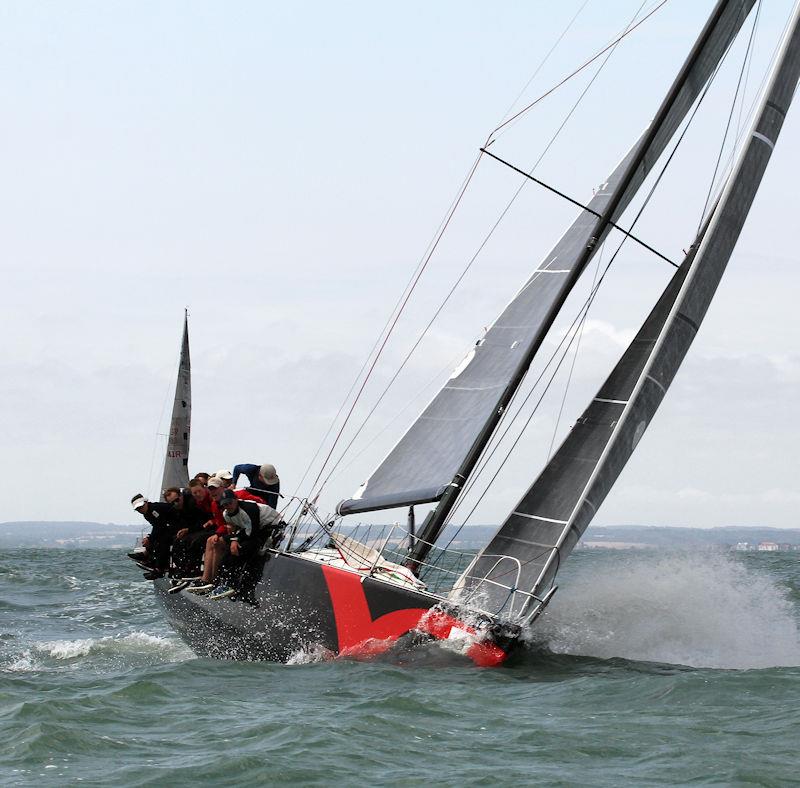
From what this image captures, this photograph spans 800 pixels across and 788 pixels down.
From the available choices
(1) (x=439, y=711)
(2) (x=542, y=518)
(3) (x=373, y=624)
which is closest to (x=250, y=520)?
(3) (x=373, y=624)

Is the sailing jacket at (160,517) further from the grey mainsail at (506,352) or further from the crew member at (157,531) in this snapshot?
the grey mainsail at (506,352)

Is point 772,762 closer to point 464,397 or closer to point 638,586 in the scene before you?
point 464,397

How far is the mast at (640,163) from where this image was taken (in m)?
11.4

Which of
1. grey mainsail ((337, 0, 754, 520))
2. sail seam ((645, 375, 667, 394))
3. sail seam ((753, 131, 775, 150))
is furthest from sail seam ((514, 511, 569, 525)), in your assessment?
sail seam ((753, 131, 775, 150))

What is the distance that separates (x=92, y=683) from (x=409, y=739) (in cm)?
322

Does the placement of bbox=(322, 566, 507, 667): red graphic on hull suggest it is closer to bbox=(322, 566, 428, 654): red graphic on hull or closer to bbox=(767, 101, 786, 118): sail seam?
bbox=(322, 566, 428, 654): red graphic on hull

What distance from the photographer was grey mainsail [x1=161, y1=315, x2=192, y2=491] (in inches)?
698

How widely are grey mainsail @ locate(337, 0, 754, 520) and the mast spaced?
11mm

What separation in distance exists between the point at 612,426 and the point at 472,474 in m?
1.33

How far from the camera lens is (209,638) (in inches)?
449

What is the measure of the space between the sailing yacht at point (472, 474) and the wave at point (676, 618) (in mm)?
1353

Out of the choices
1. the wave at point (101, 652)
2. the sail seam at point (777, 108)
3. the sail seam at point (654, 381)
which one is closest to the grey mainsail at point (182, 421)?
the wave at point (101, 652)

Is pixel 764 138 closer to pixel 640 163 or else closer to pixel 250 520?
pixel 640 163

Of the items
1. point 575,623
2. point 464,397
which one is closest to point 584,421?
point 464,397
